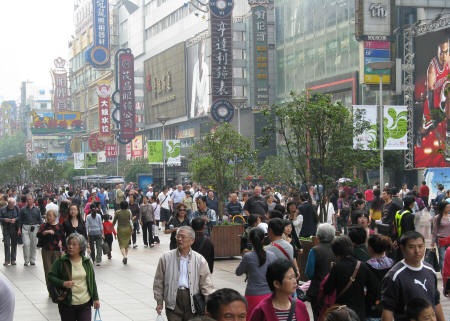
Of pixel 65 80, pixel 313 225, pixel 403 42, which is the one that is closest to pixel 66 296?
pixel 313 225

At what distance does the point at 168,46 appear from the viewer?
313 feet

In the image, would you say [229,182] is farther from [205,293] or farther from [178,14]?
[178,14]

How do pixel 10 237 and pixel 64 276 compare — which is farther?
pixel 10 237

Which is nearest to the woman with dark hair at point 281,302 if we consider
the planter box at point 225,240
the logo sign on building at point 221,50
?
the planter box at point 225,240

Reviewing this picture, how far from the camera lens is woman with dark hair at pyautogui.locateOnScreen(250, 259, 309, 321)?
4.91m

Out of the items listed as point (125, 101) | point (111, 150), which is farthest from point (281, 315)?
point (111, 150)

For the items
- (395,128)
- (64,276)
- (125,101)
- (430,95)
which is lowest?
(64,276)

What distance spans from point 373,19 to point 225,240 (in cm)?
3014

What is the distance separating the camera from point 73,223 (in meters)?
13.2

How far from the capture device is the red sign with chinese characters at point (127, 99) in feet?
289

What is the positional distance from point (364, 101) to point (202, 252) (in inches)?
1758

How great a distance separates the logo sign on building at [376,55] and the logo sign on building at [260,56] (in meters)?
20.5

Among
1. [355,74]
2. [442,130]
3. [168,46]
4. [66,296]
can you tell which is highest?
[168,46]

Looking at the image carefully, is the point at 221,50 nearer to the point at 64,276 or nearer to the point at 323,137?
the point at 323,137
